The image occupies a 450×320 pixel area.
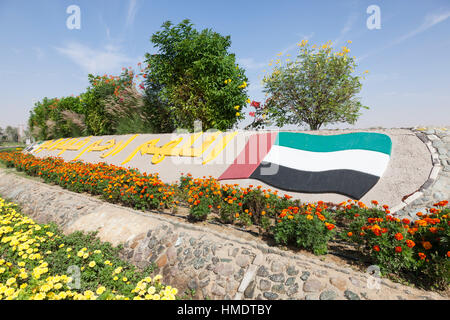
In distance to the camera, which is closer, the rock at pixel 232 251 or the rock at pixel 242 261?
the rock at pixel 242 261

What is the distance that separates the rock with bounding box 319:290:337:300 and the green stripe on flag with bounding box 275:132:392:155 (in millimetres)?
4659

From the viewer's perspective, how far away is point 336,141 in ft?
21.8

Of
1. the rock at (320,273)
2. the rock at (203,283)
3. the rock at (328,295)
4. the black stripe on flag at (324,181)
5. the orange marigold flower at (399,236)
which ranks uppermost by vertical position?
the black stripe on flag at (324,181)

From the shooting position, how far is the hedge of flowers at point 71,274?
9.36ft

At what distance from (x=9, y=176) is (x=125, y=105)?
7049mm

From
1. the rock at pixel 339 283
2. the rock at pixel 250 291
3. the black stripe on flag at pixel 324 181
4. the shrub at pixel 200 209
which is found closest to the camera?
the rock at pixel 339 283

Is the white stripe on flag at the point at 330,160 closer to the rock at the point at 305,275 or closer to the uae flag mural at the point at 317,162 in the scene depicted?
the uae flag mural at the point at 317,162

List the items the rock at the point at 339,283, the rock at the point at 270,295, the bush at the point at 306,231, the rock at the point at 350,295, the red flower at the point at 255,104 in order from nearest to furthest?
1. the rock at the point at 350,295
2. the rock at the point at 339,283
3. the rock at the point at 270,295
4. the bush at the point at 306,231
5. the red flower at the point at 255,104

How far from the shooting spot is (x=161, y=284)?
3.55 m

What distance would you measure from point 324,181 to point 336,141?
1484 millimetres

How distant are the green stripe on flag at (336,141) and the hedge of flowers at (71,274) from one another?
5.58 m

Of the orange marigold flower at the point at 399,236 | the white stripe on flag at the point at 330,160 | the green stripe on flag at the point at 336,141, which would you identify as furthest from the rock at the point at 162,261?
the green stripe on flag at the point at 336,141
